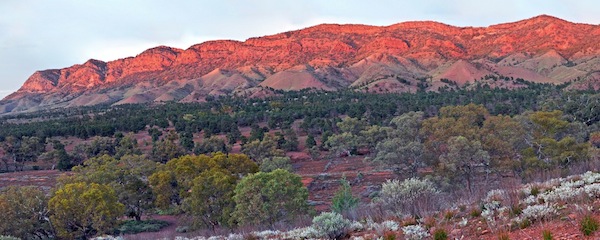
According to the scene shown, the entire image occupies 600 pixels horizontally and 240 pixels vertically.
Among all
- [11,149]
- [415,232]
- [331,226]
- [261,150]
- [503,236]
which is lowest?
[261,150]

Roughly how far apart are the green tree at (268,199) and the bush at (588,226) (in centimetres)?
1353

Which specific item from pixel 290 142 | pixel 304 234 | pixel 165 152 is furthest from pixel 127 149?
pixel 304 234

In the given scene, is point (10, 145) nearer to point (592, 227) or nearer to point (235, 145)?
point (235, 145)

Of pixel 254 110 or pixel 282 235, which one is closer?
pixel 282 235

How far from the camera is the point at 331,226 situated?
9.38m

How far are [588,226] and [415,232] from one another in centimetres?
283

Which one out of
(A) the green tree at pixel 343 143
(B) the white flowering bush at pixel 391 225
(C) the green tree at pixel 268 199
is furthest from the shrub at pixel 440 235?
(A) the green tree at pixel 343 143

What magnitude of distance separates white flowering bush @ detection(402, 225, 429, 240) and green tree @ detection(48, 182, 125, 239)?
16.8 metres

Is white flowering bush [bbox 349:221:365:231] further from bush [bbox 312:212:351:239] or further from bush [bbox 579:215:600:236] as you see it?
bush [bbox 579:215:600:236]

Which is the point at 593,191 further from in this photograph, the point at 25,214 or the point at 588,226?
the point at 25,214

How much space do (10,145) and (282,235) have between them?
58.9 m

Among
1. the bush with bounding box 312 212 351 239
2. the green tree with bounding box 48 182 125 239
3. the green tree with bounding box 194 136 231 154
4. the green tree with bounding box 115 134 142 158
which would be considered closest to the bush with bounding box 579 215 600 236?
the bush with bounding box 312 212 351 239

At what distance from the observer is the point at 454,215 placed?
929 cm

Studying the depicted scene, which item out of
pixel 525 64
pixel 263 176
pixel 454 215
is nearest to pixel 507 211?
pixel 454 215
